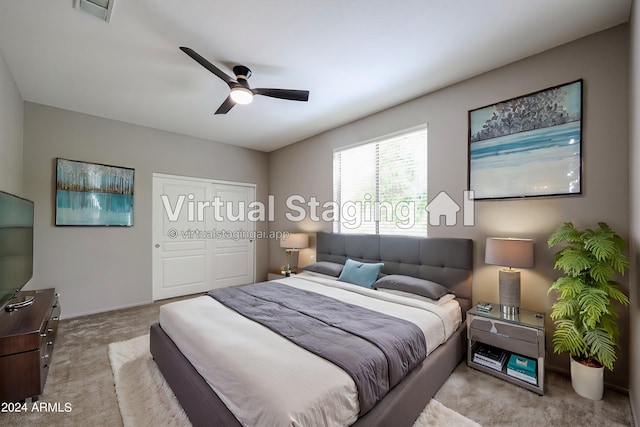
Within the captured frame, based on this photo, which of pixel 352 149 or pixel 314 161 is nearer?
pixel 352 149

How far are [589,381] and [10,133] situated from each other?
220 inches

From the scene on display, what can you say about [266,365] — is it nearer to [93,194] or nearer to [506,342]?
[506,342]

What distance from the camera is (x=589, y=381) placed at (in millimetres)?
1956

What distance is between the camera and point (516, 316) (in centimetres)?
228

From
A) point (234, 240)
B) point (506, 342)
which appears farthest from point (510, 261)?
point (234, 240)

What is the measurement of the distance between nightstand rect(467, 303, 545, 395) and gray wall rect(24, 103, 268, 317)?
4449 millimetres

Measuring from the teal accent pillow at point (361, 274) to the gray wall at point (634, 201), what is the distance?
6.53 feet

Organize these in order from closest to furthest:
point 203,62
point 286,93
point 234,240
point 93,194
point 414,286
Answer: point 203,62
point 286,93
point 414,286
point 93,194
point 234,240

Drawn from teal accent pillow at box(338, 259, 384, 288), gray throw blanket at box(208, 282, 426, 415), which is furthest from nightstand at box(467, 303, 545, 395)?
teal accent pillow at box(338, 259, 384, 288)

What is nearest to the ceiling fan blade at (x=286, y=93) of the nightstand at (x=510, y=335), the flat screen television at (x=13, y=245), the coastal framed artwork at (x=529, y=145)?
the coastal framed artwork at (x=529, y=145)

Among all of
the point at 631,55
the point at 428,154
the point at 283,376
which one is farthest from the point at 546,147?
the point at 283,376

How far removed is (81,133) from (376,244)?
4271 mm

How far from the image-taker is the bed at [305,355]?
132cm

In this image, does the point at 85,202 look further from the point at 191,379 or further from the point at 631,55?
the point at 631,55
